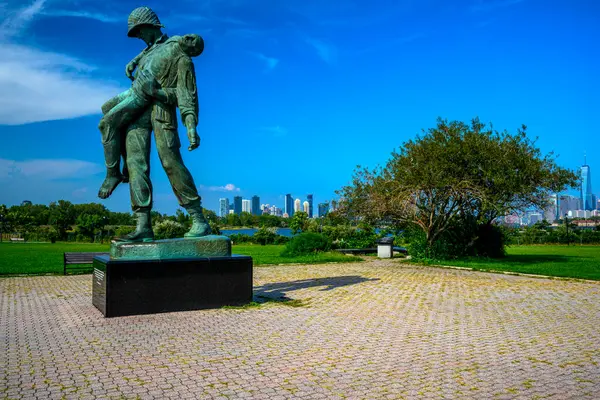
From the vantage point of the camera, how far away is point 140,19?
7965mm

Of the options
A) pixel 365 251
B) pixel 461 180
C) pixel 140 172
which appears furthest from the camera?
pixel 365 251

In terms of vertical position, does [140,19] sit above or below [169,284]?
above

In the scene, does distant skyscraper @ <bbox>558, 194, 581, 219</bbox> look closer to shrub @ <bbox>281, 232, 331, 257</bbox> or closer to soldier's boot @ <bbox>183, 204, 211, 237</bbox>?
shrub @ <bbox>281, 232, 331, 257</bbox>

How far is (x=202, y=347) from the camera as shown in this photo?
5305mm

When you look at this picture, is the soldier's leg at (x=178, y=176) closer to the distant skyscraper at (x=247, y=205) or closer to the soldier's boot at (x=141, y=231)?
the soldier's boot at (x=141, y=231)

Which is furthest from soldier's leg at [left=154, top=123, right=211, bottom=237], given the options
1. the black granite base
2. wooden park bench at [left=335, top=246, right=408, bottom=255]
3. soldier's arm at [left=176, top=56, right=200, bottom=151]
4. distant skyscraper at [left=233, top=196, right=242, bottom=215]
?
distant skyscraper at [left=233, top=196, right=242, bottom=215]

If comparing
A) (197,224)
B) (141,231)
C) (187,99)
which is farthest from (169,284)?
(187,99)

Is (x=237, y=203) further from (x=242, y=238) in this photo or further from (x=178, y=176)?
(x=178, y=176)

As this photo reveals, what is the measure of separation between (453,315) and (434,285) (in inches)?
141

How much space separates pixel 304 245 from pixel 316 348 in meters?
14.7

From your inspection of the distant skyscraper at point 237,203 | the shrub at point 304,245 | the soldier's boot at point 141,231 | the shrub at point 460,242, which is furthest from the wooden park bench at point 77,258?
the distant skyscraper at point 237,203

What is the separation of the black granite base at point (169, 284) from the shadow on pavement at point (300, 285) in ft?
3.44

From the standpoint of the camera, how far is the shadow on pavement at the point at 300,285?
9.23m

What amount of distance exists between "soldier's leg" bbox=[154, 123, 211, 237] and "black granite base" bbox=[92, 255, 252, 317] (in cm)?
74
